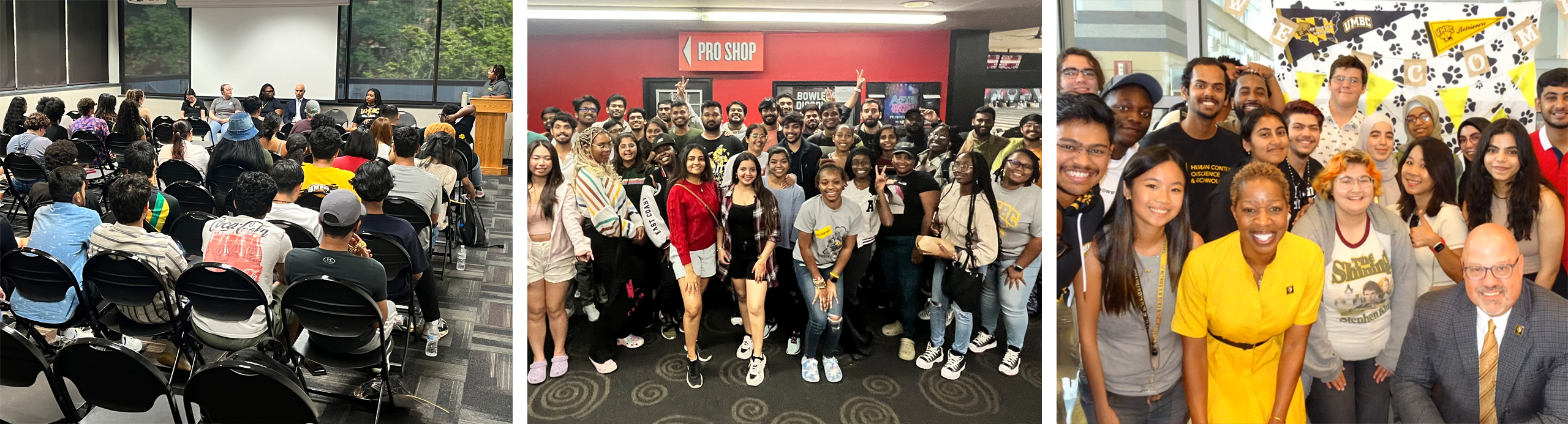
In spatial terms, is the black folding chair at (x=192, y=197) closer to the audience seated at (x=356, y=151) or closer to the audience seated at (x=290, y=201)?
the audience seated at (x=356, y=151)

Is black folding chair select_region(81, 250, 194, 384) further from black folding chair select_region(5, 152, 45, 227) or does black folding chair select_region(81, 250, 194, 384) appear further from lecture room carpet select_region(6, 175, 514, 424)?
black folding chair select_region(5, 152, 45, 227)

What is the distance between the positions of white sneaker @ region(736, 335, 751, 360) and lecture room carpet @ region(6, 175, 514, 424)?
37.7 inches

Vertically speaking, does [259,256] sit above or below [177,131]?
below

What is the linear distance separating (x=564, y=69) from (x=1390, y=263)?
2.59m

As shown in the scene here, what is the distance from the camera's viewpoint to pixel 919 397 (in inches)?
84.6

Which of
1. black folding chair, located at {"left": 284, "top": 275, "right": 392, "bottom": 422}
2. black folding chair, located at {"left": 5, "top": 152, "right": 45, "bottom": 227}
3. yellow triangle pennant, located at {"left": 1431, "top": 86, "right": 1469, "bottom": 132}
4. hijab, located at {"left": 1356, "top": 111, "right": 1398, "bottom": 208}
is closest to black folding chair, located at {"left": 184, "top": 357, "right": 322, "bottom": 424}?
black folding chair, located at {"left": 284, "top": 275, "right": 392, "bottom": 422}

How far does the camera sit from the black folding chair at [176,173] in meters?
4.16

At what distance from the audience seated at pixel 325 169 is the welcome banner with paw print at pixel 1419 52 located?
3.90 metres

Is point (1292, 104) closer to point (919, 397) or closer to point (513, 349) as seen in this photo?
point (919, 397)

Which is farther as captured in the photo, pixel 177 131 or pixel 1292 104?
pixel 177 131

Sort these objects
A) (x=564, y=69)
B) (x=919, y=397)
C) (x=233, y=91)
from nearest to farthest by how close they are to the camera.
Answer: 1. (x=564, y=69)
2. (x=919, y=397)
3. (x=233, y=91)

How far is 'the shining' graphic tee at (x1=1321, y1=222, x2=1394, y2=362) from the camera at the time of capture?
217cm

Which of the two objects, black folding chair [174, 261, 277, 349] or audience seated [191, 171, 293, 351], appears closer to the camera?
black folding chair [174, 261, 277, 349]

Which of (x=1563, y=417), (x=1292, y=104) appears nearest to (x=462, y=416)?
(x=1292, y=104)
